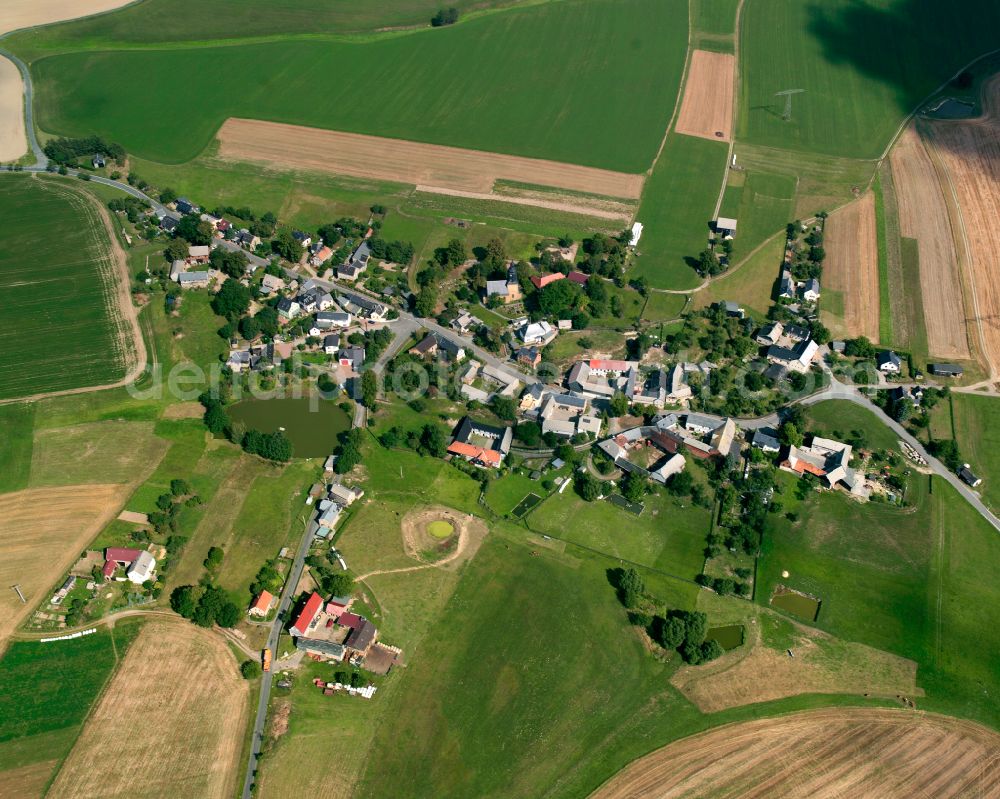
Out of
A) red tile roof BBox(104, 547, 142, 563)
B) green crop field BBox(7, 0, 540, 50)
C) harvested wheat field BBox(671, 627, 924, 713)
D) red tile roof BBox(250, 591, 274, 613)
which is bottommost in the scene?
harvested wheat field BBox(671, 627, 924, 713)

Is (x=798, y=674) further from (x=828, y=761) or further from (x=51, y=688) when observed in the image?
(x=51, y=688)

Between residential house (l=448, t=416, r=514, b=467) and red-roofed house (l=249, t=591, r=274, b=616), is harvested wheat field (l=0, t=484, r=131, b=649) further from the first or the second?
residential house (l=448, t=416, r=514, b=467)

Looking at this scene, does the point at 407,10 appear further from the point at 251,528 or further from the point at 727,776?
the point at 727,776

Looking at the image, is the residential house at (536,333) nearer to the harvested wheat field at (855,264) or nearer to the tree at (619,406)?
the tree at (619,406)

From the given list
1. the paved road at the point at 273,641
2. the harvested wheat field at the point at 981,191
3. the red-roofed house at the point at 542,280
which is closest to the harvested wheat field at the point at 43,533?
the paved road at the point at 273,641

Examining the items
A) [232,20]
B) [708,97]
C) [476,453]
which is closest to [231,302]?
[476,453]

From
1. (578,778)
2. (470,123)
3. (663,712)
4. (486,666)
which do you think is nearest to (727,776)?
(663,712)

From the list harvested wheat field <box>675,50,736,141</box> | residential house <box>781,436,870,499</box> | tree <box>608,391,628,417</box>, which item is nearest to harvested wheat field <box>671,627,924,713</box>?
residential house <box>781,436,870,499</box>
